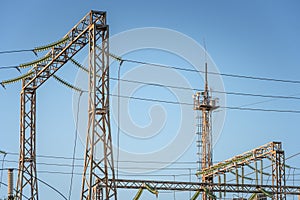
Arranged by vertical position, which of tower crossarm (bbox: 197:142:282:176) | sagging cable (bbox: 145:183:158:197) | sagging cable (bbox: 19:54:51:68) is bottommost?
sagging cable (bbox: 145:183:158:197)

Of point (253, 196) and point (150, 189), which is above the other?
point (253, 196)

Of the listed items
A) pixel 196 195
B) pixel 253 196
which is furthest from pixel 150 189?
pixel 253 196

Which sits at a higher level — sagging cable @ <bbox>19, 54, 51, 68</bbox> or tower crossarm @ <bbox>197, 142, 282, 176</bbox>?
sagging cable @ <bbox>19, 54, 51, 68</bbox>

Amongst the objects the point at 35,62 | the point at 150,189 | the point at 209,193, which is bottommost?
the point at 150,189

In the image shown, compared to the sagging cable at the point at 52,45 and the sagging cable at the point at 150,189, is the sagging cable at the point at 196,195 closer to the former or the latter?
the sagging cable at the point at 150,189

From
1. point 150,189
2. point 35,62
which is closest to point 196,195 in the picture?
point 150,189

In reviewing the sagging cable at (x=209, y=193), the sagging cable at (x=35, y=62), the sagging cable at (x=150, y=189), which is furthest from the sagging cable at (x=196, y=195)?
the sagging cable at (x=35, y=62)

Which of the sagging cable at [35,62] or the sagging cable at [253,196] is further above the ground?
the sagging cable at [35,62]

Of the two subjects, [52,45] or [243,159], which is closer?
[52,45]

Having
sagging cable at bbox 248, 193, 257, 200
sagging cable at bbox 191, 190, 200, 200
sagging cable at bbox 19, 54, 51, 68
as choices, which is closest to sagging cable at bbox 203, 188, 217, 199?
sagging cable at bbox 191, 190, 200, 200

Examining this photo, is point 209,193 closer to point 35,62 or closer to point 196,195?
point 196,195

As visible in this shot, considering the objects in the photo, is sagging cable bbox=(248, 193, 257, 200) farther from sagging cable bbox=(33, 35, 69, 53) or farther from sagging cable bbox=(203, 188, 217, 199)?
sagging cable bbox=(33, 35, 69, 53)

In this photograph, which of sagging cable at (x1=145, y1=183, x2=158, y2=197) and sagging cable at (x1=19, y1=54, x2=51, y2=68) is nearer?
sagging cable at (x1=19, y1=54, x2=51, y2=68)

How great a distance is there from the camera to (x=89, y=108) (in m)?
27.8
